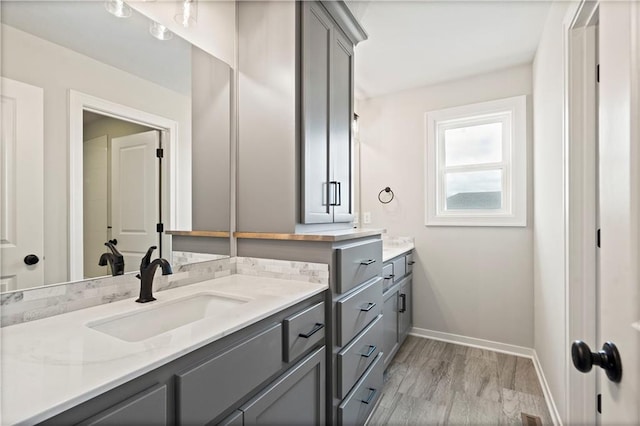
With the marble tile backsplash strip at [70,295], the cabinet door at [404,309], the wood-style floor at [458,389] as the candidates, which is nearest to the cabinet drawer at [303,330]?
the marble tile backsplash strip at [70,295]

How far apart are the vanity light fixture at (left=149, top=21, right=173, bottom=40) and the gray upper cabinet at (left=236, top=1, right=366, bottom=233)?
432 mm

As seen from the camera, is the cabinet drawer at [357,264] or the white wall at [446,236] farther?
the white wall at [446,236]

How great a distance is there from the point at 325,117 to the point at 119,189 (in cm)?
114

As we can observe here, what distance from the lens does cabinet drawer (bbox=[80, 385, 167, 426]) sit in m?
0.59

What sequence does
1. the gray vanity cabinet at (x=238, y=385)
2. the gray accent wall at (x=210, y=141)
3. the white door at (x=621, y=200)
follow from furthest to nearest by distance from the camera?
the gray accent wall at (x=210, y=141) → the gray vanity cabinet at (x=238, y=385) → the white door at (x=621, y=200)

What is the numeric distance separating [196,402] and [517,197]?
112 inches

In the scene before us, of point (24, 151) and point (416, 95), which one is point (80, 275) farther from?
point (416, 95)

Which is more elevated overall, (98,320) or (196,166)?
(196,166)

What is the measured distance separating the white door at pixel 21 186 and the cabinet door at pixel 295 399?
807 millimetres

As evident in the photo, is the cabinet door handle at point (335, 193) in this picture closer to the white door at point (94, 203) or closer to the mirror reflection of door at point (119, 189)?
the mirror reflection of door at point (119, 189)

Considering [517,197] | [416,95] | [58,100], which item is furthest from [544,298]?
[58,100]

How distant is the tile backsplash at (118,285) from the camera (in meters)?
0.91

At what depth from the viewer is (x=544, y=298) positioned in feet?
6.86

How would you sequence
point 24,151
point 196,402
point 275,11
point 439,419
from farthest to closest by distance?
1. point 439,419
2. point 275,11
3. point 24,151
4. point 196,402
